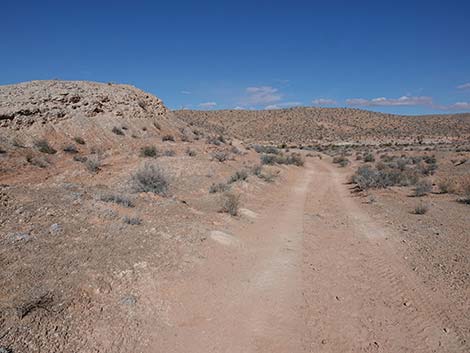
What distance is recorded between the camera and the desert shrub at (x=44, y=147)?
16531mm

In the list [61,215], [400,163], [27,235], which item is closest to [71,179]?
[61,215]

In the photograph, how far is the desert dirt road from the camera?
4410 millimetres

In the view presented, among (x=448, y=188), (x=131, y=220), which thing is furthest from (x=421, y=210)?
(x=131, y=220)

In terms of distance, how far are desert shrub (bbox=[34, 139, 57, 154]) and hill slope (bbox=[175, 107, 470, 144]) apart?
162ft

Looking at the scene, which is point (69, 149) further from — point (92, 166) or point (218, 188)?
point (218, 188)

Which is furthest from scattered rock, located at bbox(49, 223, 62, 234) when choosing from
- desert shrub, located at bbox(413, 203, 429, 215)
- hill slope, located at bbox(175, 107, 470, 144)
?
hill slope, located at bbox(175, 107, 470, 144)

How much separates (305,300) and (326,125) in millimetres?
84179

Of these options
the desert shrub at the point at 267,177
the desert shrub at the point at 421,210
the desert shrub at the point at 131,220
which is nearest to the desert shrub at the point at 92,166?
the desert shrub at the point at 131,220

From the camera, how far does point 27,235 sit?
6.09 meters

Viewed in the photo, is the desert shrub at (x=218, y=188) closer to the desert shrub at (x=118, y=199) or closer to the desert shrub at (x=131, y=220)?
the desert shrub at (x=118, y=199)

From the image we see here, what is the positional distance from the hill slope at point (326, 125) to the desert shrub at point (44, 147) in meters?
49.3

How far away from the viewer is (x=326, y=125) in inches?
3327

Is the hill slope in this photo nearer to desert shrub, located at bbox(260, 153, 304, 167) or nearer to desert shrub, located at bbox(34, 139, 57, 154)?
desert shrub, located at bbox(260, 153, 304, 167)

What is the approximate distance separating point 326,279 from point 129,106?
2371cm
